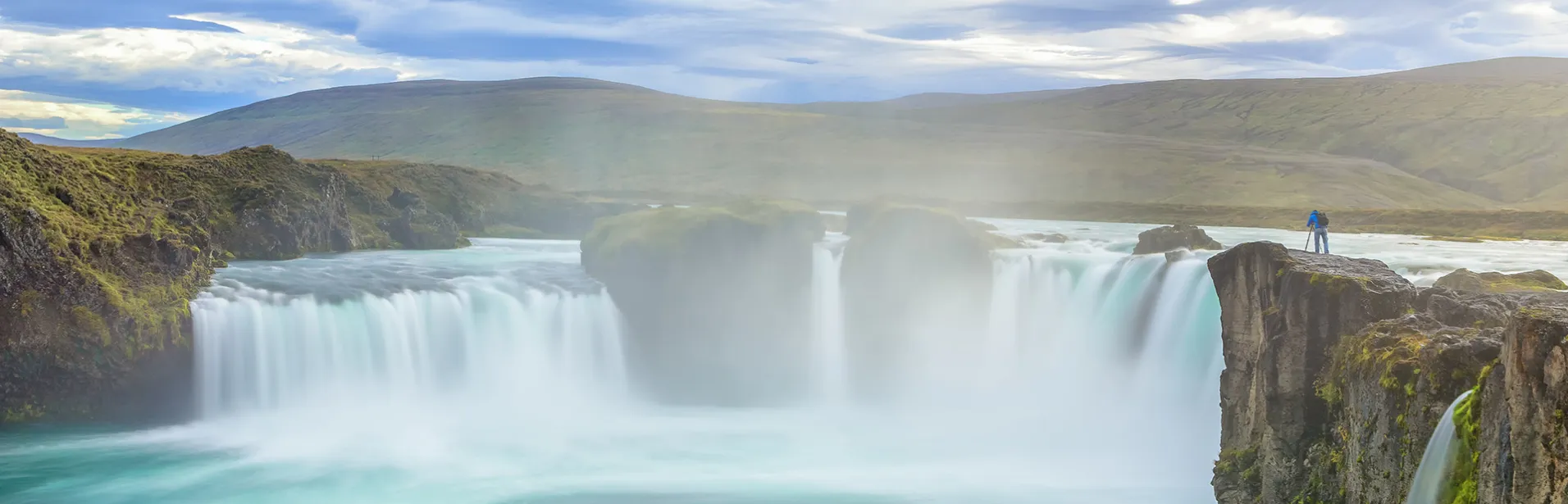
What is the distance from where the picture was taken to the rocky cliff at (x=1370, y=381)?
10.6 metres

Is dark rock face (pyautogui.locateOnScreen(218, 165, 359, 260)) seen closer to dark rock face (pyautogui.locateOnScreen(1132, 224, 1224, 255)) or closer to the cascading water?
the cascading water

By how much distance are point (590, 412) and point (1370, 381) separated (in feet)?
76.6

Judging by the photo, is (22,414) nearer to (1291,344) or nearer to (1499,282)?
(1291,344)

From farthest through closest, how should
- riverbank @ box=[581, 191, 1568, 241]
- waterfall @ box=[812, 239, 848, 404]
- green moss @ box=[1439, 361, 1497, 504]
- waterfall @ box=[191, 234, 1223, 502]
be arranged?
riverbank @ box=[581, 191, 1568, 241] → waterfall @ box=[812, 239, 848, 404] → waterfall @ box=[191, 234, 1223, 502] → green moss @ box=[1439, 361, 1497, 504]

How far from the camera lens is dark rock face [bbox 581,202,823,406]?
127ft

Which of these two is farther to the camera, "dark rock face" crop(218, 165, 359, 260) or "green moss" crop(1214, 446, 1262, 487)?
"dark rock face" crop(218, 165, 359, 260)

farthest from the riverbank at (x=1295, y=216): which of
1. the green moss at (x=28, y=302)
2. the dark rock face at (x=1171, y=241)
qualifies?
the green moss at (x=28, y=302)

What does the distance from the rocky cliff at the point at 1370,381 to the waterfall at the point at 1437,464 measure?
0.17 meters

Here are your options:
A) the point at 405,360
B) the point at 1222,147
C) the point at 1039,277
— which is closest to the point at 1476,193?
the point at 1222,147

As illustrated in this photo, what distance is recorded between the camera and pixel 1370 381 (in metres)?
14.8

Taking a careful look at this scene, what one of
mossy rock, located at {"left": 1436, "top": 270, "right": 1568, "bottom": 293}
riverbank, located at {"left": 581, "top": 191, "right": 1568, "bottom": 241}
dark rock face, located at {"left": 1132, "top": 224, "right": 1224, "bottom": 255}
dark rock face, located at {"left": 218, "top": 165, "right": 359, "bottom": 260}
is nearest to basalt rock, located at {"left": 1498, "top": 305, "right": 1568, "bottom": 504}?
mossy rock, located at {"left": 1436, "top": 270, "right": 1568, "bottom": 293}

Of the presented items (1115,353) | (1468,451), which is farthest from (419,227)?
(1468,451)

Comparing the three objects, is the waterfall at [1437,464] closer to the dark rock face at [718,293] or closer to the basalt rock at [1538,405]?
the basalt rock at [1538,405]

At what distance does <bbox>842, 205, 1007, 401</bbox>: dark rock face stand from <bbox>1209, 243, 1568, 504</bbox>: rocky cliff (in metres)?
19.1
